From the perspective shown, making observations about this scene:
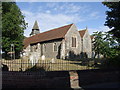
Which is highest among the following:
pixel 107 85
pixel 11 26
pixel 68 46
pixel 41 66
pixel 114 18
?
pixel 11 26

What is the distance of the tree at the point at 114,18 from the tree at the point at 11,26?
691 inches

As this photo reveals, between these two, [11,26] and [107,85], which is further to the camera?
[11,26]

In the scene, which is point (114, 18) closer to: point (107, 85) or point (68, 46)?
point (107, 85)

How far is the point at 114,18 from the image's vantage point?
12.0 m

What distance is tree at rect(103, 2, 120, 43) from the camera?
37.1ft

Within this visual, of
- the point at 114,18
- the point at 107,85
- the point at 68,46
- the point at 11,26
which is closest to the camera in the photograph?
the point at 107,85

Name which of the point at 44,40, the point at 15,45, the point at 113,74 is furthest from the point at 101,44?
the point at 113,74

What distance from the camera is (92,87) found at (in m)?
8.22

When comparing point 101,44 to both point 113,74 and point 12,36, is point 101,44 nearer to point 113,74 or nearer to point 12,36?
point 12,36

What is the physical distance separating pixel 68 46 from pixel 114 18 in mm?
21293

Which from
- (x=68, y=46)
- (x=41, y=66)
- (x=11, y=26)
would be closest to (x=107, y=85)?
(x=41, y=66)

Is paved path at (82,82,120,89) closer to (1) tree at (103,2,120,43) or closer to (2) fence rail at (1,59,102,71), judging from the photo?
(2) fence rail at (1,59,102,71)

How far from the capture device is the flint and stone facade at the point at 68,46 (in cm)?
3225

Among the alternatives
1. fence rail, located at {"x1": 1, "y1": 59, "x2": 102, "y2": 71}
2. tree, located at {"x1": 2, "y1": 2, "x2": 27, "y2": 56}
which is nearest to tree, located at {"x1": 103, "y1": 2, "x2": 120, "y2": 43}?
fence rail, located at {"x1": 1, "y1": 59, "x2": 102, "y2": 71}
